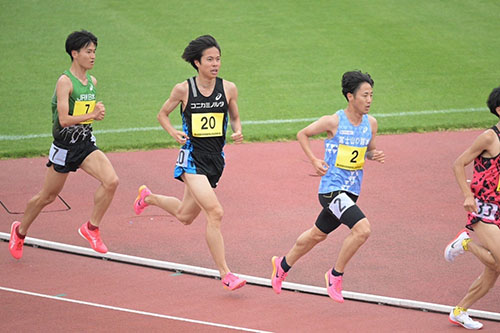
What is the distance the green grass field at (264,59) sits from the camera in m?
15.1

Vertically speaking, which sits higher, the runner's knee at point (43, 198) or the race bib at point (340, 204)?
the race bib at point (340, 204)

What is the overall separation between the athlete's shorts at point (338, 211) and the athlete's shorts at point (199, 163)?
3.67 feet

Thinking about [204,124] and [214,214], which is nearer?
[214,214]

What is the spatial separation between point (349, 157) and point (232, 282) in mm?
1536

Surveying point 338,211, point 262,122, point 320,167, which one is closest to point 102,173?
point 320,167

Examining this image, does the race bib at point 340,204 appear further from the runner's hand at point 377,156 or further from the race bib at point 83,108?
the race bib at point 83,108

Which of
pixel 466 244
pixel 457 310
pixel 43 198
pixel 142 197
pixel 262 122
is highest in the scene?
pixel 466 244

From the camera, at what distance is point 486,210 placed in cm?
721

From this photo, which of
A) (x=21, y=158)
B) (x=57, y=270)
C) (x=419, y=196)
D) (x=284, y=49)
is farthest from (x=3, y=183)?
(x=284, y=49)

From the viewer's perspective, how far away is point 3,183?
37.9ft

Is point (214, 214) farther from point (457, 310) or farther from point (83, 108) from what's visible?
point (457, 310)

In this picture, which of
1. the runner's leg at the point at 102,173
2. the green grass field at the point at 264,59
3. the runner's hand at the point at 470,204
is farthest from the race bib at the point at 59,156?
the green grass field at the point at 264,59

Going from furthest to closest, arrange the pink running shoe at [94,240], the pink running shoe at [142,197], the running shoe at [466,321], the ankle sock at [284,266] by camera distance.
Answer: the pink running shoe at [142,197] → the pink running shoe at [94,240] → the ankle sock at [284,266] → the running shoe at [466,321]

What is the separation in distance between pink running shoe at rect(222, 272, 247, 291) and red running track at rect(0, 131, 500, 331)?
0.71 ft
